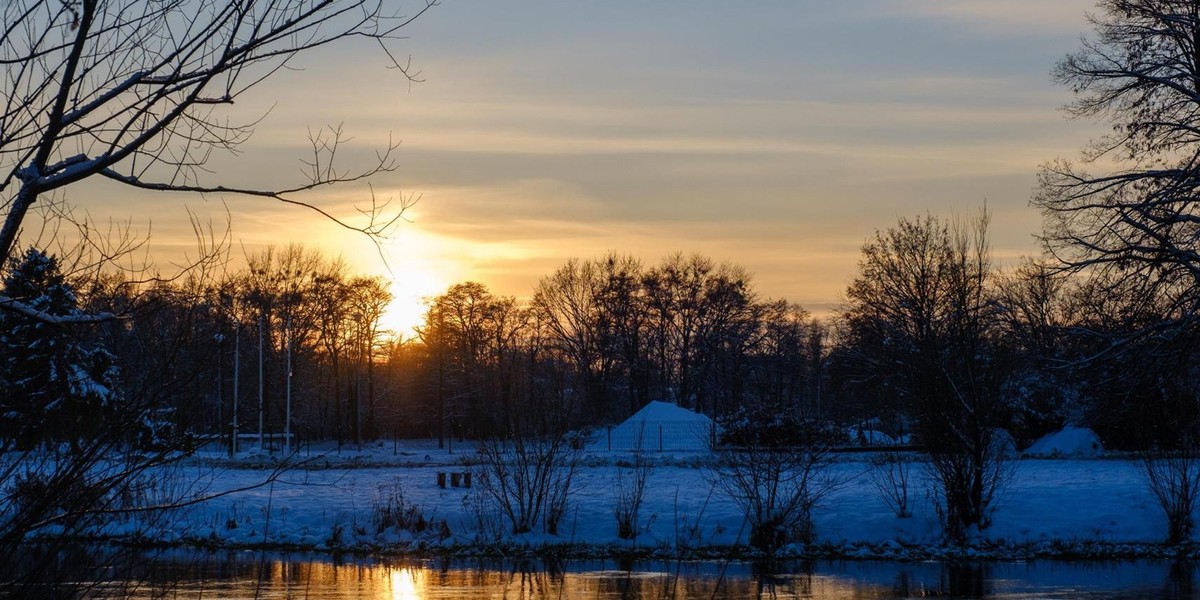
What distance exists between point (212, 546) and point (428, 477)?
11.1 m

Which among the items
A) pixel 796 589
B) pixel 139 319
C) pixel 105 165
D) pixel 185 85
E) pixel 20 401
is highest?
pixel 185 85

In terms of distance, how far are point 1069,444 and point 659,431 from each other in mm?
16769

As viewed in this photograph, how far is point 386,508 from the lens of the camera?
25.2m

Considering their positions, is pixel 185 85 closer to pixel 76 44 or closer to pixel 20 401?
pixel 76 44

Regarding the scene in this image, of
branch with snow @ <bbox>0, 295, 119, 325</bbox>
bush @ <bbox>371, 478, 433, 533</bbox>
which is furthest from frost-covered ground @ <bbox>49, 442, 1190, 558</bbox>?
branch with snow @ <bbox>0, 295, 119, 325</bbox>

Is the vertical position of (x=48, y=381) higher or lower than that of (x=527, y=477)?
higher

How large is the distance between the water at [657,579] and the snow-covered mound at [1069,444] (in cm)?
1705

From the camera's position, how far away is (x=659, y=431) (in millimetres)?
49750

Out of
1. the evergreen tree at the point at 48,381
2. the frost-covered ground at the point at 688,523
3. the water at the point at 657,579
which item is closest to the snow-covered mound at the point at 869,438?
the frost-covered ground at the point at 688,523

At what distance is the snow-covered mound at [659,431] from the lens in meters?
48.4

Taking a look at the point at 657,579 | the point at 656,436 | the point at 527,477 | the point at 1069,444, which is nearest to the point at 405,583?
the point at 657,579

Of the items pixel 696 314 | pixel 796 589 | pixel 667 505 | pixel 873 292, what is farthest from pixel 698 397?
pixel 796 589

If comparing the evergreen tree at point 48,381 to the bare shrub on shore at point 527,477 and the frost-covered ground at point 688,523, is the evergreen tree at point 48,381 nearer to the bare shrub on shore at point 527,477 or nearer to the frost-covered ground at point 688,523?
the frost-covered ground at point 688,523

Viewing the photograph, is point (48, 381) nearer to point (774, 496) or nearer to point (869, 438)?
point (774, 496)
